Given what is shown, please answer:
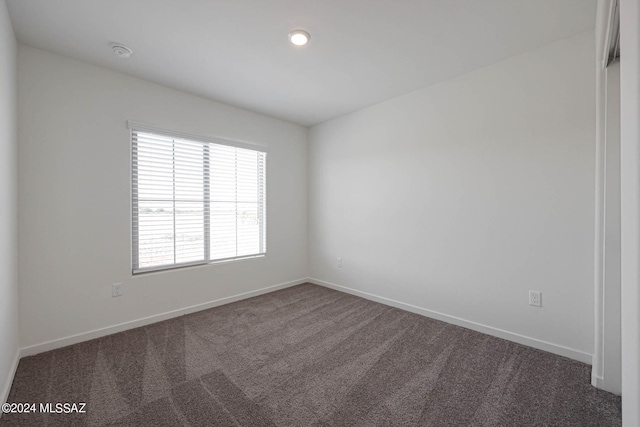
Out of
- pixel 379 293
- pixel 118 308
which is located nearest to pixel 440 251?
pixel 379 293

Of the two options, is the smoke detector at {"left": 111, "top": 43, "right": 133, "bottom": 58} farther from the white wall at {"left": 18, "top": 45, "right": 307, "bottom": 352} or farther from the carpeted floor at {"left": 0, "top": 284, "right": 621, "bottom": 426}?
the carpeted floor at {"left": 0, "top": 284, "right": 621, "bottom": 426}

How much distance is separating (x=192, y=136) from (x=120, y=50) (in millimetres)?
1072

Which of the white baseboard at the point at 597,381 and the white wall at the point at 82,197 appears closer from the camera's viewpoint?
the white baseboard at the point at 597,381

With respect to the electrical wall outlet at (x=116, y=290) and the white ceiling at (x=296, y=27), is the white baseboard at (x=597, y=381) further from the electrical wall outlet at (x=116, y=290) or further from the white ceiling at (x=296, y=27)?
the electrical wall outlet at (x=116, y=290)

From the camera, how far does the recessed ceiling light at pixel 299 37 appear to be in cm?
220

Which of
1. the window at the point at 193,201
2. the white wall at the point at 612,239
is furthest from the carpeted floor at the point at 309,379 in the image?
the window at the point at 193,201

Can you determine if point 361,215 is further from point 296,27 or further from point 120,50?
point 120,50

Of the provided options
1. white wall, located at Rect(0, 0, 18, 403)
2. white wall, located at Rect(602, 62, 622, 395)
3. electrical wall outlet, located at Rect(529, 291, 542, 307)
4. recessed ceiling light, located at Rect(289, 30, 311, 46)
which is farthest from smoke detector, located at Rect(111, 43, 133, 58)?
electrical wall outlet, located at Rect(529, 291, 542, 307)

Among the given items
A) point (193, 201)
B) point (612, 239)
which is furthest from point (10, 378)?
point (612, 239)

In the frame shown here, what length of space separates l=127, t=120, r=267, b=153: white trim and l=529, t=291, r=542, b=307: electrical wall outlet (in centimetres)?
358

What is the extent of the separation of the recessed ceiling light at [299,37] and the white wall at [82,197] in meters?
1.69

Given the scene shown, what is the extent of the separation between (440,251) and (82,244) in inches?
143

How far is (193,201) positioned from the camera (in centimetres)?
336

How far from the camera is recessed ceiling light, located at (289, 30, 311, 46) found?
2.20 metres
